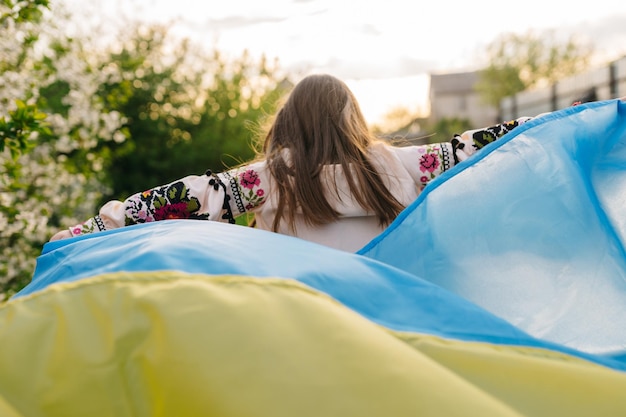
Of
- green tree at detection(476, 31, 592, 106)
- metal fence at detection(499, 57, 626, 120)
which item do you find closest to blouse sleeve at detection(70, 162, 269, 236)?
metal fence at detection(499, 57, 626, 120)

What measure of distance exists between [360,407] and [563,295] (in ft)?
2.35

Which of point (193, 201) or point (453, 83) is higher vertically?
point (193, 201)

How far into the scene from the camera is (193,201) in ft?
8.39

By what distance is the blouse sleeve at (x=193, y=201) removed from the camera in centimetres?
249

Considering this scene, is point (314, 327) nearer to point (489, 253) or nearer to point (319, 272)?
point (319, 272)

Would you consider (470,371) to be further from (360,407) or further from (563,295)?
(563,295)

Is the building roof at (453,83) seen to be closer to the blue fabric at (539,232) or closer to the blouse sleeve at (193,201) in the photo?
the blouse sleeve at (193,201)

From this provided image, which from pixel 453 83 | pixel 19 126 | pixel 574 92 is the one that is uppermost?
pixel 19 126

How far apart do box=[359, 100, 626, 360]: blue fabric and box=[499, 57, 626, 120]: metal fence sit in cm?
894

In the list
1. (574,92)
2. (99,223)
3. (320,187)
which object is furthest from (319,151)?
(574,92)

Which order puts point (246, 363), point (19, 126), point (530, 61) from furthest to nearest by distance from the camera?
point (530, 61), point (19, 126), point (246, 363)

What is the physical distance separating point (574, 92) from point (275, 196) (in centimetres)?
1160

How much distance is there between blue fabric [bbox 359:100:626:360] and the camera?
5.35ft

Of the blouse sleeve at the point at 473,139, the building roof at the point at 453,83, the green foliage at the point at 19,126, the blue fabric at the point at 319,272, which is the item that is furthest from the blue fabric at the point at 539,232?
the building roof at the point at 453,83
